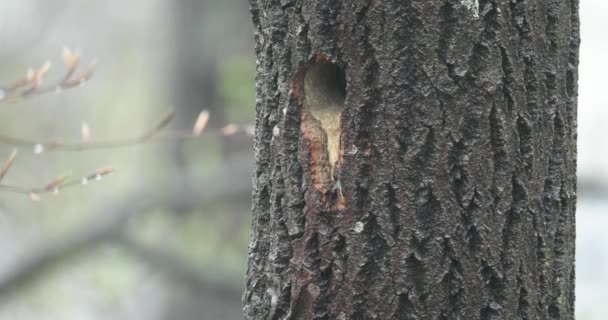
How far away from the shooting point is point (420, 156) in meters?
2.08

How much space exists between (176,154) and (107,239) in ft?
2.90

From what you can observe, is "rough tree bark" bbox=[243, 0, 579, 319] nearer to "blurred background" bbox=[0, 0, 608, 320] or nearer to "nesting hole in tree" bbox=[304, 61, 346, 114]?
"nesting hole in tree" bbox=[304, 61, 346, 114]

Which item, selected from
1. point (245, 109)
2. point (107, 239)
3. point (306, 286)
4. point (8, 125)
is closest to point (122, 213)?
point (107, 239)

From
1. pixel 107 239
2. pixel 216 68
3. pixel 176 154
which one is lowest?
pixel 107 239

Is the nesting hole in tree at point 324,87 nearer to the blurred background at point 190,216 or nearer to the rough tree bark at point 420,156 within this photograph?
the rough tree bark at point 420,156

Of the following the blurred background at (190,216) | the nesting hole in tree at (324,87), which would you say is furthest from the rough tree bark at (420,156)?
the blurred background at (190,216)

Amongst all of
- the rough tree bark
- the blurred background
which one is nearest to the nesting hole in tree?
the rough tree bark

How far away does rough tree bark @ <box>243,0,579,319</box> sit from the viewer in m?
2.07

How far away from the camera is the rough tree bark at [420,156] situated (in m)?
2.07

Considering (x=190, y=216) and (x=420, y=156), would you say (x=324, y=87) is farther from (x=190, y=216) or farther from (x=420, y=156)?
(x=190, y=216)

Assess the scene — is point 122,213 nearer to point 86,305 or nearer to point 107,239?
point 107,239

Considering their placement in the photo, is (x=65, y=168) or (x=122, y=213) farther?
(x=65, y=168)

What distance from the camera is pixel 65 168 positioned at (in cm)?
1072

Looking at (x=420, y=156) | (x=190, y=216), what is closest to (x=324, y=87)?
(x=420, y=156)
